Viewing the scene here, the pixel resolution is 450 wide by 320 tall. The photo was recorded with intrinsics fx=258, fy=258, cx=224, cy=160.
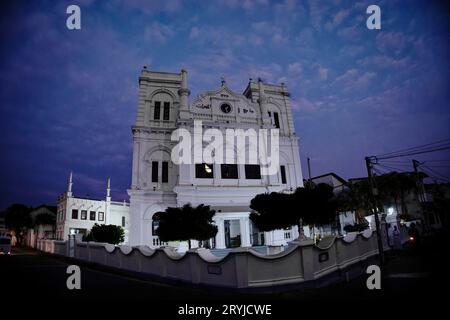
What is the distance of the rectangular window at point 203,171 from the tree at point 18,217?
156 ft

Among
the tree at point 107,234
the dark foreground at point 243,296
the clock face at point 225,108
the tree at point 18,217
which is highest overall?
the clock face at point 225,108

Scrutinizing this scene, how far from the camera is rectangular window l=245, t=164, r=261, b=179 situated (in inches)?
992

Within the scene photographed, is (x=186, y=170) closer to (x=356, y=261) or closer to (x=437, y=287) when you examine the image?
(x=356, y=261)

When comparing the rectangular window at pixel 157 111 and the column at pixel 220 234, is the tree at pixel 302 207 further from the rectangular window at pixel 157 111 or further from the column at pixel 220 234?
the rectangular window at pixel 157 111

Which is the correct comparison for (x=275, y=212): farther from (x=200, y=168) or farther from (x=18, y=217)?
(x=18, y=217)

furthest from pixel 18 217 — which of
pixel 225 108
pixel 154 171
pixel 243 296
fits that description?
pixel 243 296

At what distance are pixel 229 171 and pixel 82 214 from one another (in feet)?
104

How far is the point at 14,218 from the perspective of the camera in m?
52.5

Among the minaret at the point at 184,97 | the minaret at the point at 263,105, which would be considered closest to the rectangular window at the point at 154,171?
the minaret at the point at 184,97

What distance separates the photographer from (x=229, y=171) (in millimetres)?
24844

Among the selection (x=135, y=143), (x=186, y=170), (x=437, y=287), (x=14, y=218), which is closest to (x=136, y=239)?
(x=186, y=170)

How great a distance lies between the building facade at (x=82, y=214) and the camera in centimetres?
4197
